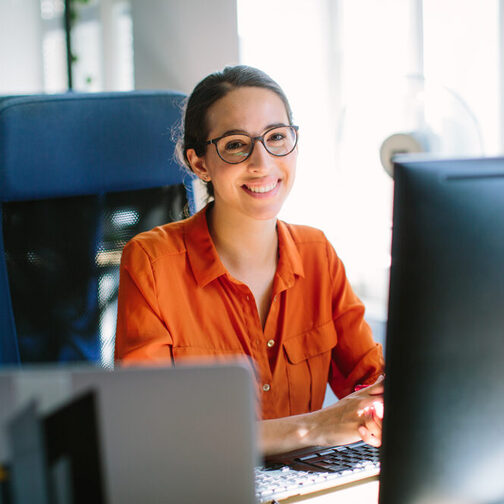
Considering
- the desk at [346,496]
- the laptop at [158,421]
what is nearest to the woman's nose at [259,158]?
the desk at [346,496]

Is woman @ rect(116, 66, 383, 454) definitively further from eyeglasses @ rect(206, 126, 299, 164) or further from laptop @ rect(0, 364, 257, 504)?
laptop @ rect(0, 364, 257, 504)

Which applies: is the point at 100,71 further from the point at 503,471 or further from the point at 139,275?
the point at 503,471

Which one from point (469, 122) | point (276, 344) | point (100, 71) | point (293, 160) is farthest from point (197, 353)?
point (100, 71)

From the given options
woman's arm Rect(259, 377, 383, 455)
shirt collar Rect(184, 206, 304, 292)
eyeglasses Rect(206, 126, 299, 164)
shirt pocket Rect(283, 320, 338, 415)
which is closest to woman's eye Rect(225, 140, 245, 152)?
eyeglasses Rect(206, 126, 299, 164)

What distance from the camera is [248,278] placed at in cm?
138

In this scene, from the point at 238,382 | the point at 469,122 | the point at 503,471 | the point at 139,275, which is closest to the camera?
the point at 238,382

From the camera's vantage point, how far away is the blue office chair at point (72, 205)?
1.33 m

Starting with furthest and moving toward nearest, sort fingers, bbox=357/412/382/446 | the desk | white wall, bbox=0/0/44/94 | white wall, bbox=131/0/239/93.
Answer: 1. white wall, bbox=0/0/44/94
2. white wall, bbox=131/0/239/93
3. fingers, bbox=357/412/382/446
4. the desk

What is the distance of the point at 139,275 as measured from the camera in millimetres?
1274

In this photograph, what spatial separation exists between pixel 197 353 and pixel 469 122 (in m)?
0.97

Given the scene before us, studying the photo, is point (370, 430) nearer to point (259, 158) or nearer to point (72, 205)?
point (259, 158)

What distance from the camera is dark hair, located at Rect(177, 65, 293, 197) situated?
1.38 meters

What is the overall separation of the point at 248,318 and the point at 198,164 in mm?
372

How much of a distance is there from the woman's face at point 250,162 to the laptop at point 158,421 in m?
0.91
